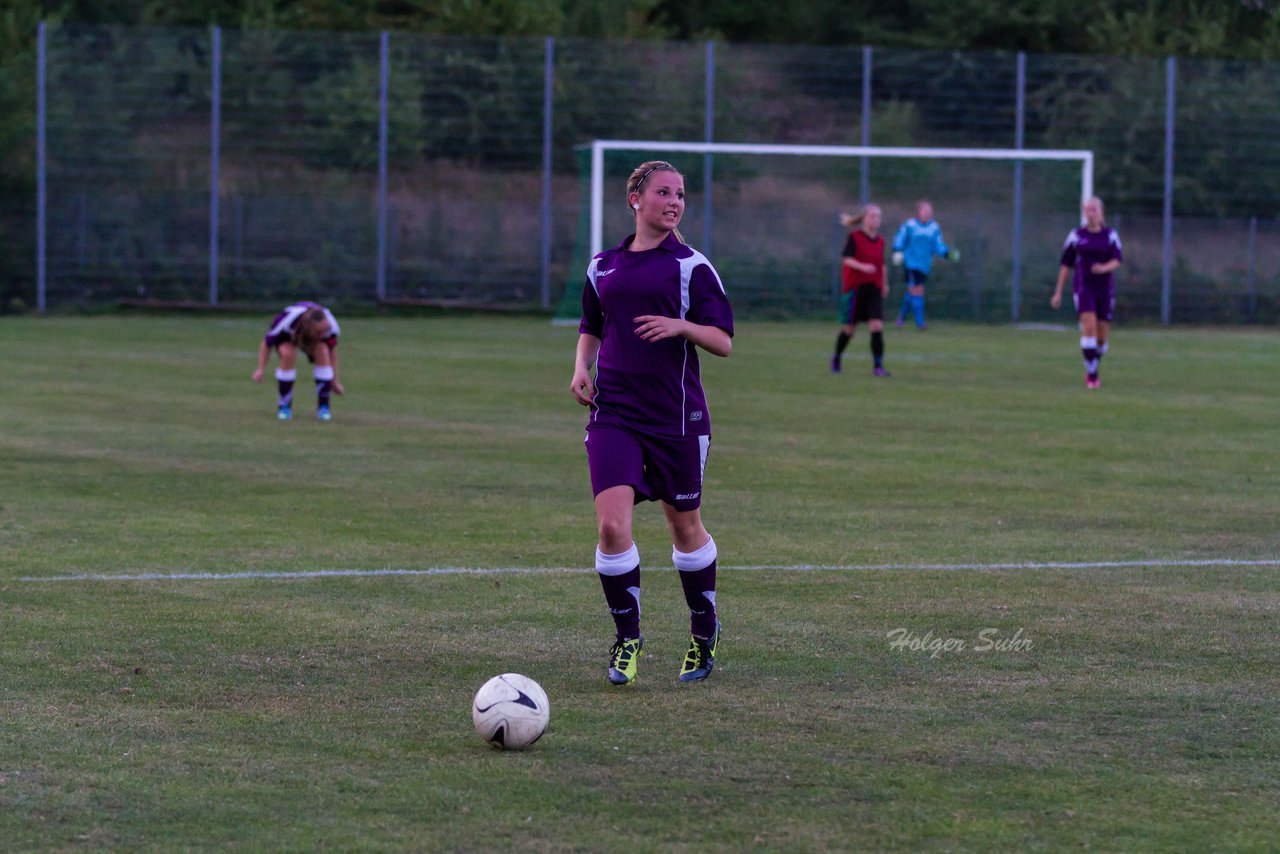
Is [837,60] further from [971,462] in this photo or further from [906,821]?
[906,821]

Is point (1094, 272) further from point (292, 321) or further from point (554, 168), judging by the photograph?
point (554, 168)

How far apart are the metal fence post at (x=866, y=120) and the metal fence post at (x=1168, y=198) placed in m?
6.33

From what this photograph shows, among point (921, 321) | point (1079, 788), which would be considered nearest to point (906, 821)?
point (1079, 788)

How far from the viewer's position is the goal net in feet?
120

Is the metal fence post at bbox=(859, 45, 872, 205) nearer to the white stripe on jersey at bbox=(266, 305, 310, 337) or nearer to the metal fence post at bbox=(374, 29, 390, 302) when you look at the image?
the metal fence post at bbox=(374, 29, 390, 302)

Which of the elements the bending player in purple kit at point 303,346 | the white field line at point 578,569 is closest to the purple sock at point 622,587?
the white field line at point 578,569

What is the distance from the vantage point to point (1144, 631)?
7137 mm

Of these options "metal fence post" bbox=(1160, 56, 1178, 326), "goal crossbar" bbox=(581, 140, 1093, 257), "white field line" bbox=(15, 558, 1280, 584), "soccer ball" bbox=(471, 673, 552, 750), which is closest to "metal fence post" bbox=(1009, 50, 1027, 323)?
"goal crossbar" bbox=(581, 140, 1093, 257)

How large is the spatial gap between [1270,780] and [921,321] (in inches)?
1131

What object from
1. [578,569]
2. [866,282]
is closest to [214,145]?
[866,282]

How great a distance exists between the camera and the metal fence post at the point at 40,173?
3531 centimetres

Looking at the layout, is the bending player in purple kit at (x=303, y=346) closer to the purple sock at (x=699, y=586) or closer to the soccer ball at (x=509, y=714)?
the purple sock at (x=699, y=586)

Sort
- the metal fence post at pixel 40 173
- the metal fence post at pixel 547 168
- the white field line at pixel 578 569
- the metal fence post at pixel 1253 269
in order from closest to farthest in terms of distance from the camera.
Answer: the white field line at pixel 578 569
the metal fence post at pixel 40 173
the metal fence post at pixel 547 168
the metal fence post at pixel 1253 269

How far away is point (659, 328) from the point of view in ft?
20.3
